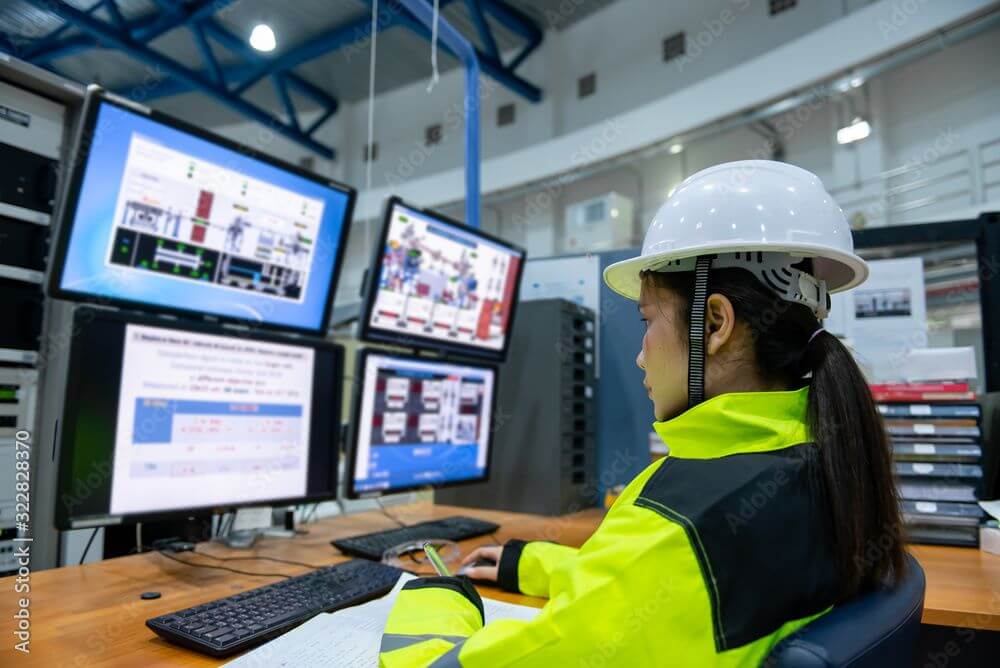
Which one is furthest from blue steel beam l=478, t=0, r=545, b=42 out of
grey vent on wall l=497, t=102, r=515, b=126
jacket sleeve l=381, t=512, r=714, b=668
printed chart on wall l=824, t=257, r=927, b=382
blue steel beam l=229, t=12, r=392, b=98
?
jacket sleeve l=381, t=512, r=714, b=668

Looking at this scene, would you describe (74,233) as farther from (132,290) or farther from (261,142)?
(261,142)

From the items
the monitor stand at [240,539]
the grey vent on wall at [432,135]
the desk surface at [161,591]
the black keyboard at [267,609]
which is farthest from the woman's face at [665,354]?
the grey vent on wall at [432,135]

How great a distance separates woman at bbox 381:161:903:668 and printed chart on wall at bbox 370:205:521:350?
2.28 feet

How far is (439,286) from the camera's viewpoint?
1.58 metres

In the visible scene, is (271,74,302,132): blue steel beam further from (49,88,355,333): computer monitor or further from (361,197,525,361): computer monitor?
(49,88,355,333): computer monitor

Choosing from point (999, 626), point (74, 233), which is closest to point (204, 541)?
point (74, 233)

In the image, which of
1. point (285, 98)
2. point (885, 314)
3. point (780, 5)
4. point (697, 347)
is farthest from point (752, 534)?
point (285, 98)

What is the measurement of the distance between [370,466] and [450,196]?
5.32 meters

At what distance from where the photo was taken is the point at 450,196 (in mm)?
6348

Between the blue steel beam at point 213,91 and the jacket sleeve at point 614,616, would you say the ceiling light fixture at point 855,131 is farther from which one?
the jacket sleeve at point 614,616

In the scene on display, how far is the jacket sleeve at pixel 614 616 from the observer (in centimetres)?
51

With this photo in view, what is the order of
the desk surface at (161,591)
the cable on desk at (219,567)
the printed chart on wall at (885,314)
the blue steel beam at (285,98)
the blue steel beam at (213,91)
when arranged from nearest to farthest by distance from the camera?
1. the desk surface at (161,591)
2. the cable on desk at (219,567)
3. the printed chart on wall at (885,314)
4. the blue steel beam at (213,91)
5. the blue steel beam at (285,98)

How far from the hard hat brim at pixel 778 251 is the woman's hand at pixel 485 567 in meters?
0.52

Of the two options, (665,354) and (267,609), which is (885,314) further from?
(267,609)
